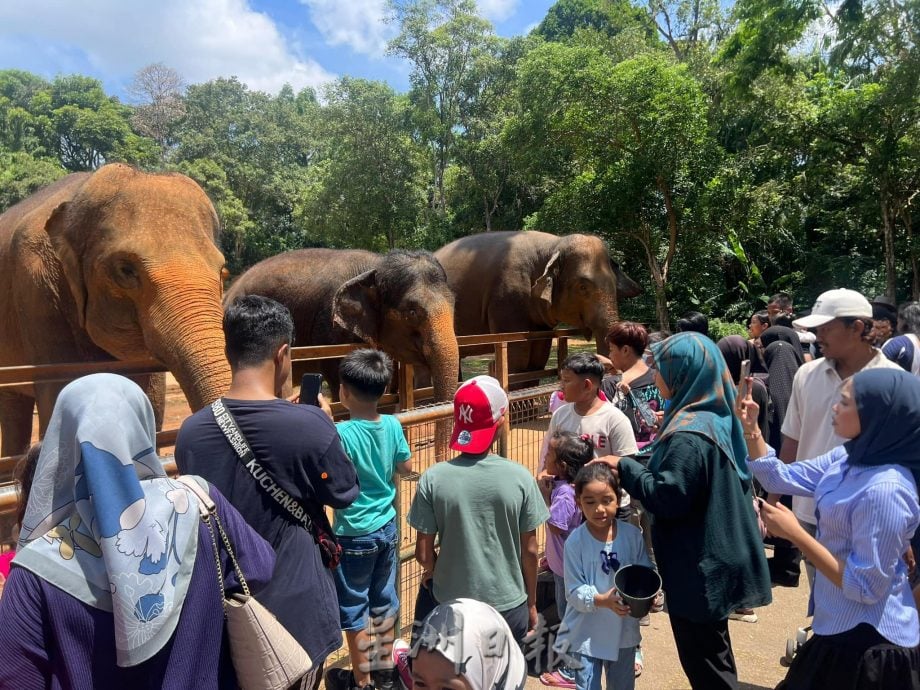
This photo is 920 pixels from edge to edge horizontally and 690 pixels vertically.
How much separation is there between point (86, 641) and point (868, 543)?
6.78ft

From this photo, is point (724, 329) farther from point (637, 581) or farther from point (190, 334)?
point (637, 581)

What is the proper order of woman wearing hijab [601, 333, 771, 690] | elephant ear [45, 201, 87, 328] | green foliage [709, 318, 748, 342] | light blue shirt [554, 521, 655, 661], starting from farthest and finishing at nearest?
green foliage [709, 318, 748, 342]
elephant ear [45, 201, 87, 328]
light blue shirt [554, 521, 655, 661]
woman wearing hijab [601, 333, 771, 690]

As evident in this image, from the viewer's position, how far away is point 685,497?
237 cm

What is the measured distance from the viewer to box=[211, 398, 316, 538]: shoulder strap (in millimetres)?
1991

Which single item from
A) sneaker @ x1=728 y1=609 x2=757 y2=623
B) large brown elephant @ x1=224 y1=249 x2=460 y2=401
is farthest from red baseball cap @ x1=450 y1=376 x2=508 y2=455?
large brown elephant @ x1=224 y1=249 x2=460 y2=401

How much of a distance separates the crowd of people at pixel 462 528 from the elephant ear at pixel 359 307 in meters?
3.89

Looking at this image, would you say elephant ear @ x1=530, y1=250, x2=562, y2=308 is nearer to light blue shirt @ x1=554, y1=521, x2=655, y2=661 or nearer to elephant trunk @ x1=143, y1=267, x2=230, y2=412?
elephant trunk @ x1=143, y1=267, x2=230, y2=412

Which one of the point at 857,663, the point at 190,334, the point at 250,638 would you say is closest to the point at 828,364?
the point at 857,663

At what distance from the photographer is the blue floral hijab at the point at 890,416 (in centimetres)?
206

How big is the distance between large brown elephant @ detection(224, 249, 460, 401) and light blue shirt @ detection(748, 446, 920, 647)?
4.47 meters

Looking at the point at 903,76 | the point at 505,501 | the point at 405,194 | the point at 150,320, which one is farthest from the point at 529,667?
the point at 405,194

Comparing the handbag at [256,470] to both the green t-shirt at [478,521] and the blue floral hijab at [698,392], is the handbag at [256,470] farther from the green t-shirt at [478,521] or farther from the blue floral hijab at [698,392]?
the blue floral hijab at [698,392]

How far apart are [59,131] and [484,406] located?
50700 mm

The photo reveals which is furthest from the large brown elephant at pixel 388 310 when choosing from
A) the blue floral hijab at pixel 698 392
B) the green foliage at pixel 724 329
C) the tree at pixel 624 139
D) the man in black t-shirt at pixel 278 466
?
the green foliage at pixel 724 329
